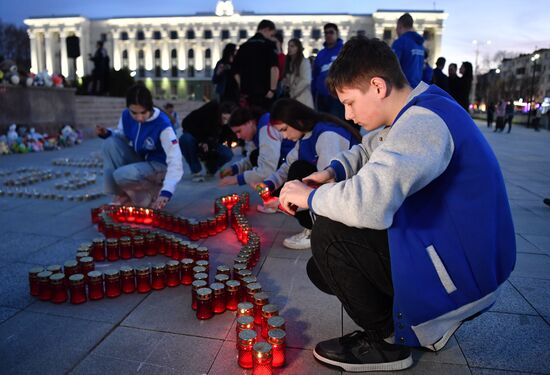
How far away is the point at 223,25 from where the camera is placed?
76125 millimetres

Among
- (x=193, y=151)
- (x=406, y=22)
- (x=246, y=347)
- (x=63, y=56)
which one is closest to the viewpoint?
(x=246, y=347)

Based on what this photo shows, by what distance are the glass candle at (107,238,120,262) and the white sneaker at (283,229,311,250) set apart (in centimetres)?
131

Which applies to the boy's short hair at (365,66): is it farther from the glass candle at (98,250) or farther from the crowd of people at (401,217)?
the glass candle at (98,250)

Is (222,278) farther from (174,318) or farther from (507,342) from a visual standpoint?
(507,342)

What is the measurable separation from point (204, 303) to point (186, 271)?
0.50m

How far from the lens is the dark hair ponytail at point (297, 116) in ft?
11.5

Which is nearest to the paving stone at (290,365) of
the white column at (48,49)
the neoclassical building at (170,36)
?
the neoclassical building at (170,36)

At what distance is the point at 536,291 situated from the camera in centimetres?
278

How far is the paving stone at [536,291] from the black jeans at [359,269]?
1.23 m

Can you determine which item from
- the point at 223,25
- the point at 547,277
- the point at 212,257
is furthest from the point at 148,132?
the point at 223,25

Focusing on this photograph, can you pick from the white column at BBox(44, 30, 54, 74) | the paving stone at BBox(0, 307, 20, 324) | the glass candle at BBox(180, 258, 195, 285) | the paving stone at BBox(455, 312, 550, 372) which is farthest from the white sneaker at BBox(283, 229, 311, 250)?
the white column at BBox(44, 30, 54, 74)

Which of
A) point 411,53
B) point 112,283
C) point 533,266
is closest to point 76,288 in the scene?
point 112,283

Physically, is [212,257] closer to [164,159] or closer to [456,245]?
[164,159]

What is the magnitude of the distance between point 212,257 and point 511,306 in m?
2.02
